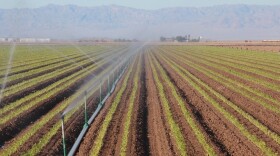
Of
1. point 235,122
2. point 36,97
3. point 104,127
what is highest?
point 235,122

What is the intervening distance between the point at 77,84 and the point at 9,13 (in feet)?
58.6

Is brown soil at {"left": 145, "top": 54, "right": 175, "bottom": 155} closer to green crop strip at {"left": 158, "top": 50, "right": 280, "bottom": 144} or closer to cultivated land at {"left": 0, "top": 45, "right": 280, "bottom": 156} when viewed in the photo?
cultivated land at {"left": 0, "top": 45, "right": 280, "bottom": 156}

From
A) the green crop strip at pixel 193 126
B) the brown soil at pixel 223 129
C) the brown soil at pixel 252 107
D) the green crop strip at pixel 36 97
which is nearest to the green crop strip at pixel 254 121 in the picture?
the brown soil at pixel 252 107

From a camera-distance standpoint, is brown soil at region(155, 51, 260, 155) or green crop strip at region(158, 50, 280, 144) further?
green crop strip at region(158, 50, 280, 144)

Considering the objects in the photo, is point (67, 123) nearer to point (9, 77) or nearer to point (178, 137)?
point (178, 137)

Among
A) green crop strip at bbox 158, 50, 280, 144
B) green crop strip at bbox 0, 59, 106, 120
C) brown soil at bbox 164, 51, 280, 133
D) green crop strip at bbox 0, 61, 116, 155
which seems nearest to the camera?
green crop strip at bbox 0, 61, 116, 155

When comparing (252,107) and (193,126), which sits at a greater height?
(193,126)

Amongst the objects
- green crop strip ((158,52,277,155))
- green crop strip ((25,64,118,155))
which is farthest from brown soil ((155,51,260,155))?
green crop strip ((25,64,118,155))

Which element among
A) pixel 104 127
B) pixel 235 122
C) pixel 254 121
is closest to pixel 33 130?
pixel 104 127

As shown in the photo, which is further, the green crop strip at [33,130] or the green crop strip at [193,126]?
the green crop strip at [33,130]

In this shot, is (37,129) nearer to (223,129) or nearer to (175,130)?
(175,130)

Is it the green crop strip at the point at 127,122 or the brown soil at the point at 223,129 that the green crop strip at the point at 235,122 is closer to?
the brown soil at the point at 223,129

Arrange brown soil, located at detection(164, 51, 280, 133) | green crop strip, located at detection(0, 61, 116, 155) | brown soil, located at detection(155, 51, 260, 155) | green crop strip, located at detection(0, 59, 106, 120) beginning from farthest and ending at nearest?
green crop strip, located at detection(0, 59, 106, 120) → brown soil, located at detection(164, 51, 280, 133) → green crop strip, located at detection(0, 61, 116, 155) → brown soil, located at detection(155, 51, 260, 155)

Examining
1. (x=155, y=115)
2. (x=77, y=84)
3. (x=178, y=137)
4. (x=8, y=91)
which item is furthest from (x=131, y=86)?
(x=178, y=137)
